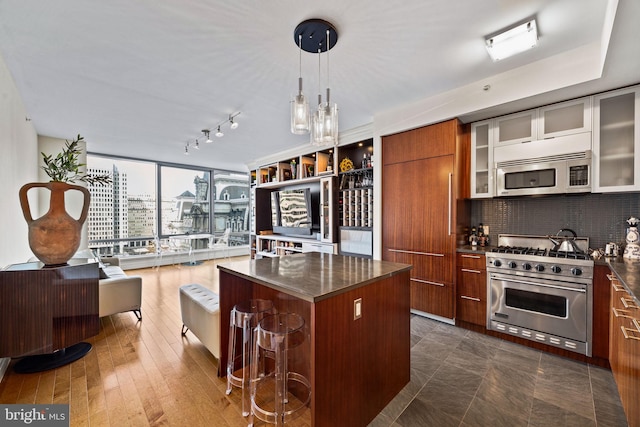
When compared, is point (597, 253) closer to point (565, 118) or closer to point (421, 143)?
point (565, 118)

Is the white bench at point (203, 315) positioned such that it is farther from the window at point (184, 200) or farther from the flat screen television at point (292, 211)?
the window at point (184, 200)

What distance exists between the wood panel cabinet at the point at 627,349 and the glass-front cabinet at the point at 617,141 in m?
0.99

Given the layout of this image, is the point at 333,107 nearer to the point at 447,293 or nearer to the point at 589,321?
the point at 447,293

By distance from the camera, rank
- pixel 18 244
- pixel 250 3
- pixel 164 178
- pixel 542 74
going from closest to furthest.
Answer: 1. pixel 250 3
2. pixel 542 74
3. pixel 18 244
4. pixel 164 178

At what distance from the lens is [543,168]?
2725 mm

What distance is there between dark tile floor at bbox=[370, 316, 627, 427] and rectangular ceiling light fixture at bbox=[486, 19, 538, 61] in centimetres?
272

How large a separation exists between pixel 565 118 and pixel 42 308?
199 inches

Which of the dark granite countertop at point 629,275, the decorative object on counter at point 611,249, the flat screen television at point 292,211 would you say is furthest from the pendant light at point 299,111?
the flat screen television at point 292,211

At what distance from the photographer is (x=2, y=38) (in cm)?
210

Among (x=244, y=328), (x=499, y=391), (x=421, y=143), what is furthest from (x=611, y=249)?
(x=244, y=328)

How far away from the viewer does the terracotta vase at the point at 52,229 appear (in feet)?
7.18

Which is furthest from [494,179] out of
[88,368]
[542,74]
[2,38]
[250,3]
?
[2,38]

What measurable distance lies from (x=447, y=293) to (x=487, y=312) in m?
0.43

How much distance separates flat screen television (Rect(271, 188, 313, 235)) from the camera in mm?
5311
